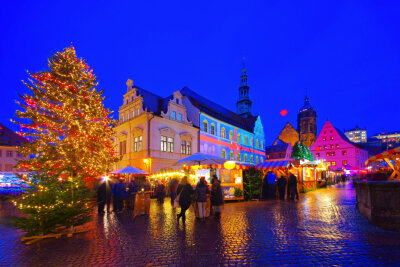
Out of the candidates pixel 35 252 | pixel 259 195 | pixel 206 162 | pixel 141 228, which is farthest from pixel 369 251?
pixel 259 195

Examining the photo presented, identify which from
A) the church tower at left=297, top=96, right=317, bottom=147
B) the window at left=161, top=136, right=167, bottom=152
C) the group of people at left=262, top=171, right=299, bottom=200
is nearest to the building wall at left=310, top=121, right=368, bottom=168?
the church tower at left=297, top=96, right=317, bottom=147

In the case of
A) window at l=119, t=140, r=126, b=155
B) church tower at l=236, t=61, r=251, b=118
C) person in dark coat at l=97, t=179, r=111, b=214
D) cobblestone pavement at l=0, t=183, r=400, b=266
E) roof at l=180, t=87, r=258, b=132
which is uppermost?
church tower at l=236, t=61, r=251, b=118

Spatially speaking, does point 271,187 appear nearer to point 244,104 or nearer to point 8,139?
point 244,104

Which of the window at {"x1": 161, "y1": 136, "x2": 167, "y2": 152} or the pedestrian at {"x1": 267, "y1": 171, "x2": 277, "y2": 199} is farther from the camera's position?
the window at {"x1": 161, "y1": 136, "x2": 167, "y2": 152}

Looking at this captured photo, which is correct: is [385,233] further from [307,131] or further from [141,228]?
[307,131]

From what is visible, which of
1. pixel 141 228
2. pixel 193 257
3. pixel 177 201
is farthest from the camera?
pixel 177 201

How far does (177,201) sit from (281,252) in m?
5.60

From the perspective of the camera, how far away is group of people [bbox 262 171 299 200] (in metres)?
18.5

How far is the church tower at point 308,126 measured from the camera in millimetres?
92750

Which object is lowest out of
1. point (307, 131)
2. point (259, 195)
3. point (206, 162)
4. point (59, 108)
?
point (259, 195)

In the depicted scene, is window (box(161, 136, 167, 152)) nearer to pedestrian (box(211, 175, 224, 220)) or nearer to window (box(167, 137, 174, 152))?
window (box(167, 137, 174, 152))

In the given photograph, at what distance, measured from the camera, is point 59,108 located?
60.6ft

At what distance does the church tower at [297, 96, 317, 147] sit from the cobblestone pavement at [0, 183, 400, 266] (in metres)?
90.1

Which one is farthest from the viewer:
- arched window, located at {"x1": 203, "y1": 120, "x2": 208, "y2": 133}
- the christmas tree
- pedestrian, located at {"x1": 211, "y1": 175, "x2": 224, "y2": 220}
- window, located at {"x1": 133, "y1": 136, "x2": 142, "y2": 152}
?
arched window, located at {"x1": 203, "y1": 120, "x2": 208, "y2": 133}
